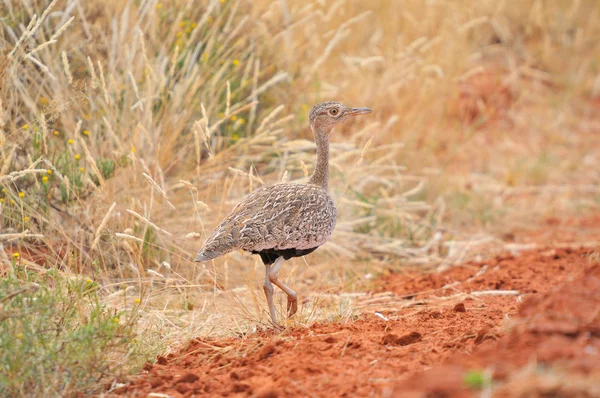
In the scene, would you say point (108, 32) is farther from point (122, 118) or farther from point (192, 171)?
point (192, 171)

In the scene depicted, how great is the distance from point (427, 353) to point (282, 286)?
1.09m

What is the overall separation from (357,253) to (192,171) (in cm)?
155

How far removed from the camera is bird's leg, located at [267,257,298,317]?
424 cm

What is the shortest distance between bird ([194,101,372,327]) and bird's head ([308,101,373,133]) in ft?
1.69


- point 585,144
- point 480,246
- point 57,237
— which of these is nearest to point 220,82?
point 57,237

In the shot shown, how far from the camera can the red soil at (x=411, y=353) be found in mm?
2520

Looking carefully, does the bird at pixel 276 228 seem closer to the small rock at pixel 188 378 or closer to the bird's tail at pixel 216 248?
the bird's tail at pixel 216 248

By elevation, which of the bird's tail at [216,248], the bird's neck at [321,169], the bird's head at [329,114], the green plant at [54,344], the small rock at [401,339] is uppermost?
the bird's head at [329,114]

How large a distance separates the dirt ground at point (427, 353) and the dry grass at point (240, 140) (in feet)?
1.48

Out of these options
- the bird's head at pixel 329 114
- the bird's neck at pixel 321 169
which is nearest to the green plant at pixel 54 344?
the bird's neck at pixel 321 169

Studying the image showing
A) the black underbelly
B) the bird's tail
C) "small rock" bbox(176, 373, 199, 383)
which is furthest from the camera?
the black underbelly

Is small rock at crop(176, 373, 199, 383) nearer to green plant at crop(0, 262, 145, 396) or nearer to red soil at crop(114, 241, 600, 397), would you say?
red soil at crop(114, 241, 600, 397)

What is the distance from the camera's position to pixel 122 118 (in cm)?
552

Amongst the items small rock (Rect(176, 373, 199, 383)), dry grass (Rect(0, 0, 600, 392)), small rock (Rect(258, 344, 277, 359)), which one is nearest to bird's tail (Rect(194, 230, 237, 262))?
dry grass (Rect(0, 0, 600, 392))
